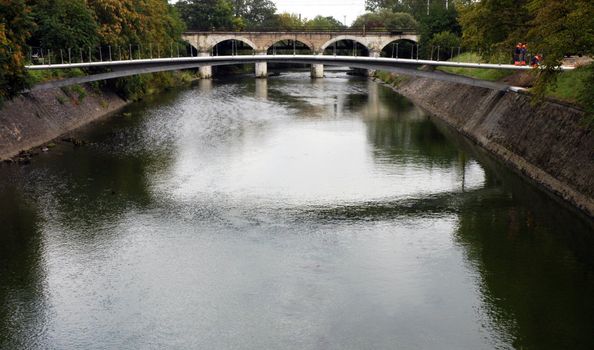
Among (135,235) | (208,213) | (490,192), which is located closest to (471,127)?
(490,192)

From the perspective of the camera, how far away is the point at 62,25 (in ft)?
166

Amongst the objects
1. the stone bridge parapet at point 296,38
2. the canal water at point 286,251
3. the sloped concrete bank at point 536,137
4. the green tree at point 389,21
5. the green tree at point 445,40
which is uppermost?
the green tree at point 389,21

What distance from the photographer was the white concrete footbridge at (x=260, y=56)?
46.4 meters

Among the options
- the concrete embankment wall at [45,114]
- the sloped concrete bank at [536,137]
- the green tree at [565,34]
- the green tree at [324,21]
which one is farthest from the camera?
the green tree at [324,21]

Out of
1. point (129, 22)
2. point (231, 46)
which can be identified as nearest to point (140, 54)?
point (129, 22)

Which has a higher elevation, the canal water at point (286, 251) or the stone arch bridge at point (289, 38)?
the stone arch bridge at point (289, 38)

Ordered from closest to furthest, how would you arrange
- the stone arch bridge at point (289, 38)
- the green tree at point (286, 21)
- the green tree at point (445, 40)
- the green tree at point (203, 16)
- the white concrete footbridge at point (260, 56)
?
the white concrete footbridge at point (260, 56), the green tree at point (445, 40), the stone arch bridge at point (289, 38), the green tree at point (203, 16), the green tree at point (286, 21)

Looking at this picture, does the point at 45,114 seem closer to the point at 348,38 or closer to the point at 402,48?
the point at 348,38

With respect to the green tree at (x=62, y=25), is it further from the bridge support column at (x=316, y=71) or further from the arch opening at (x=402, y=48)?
the bridge support column at (x=316, y=71)

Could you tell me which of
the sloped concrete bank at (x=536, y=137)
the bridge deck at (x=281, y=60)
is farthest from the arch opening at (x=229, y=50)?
the sloped concrete bank at (x=536, y=137)

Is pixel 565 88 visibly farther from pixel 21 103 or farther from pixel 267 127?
pixel 21 103

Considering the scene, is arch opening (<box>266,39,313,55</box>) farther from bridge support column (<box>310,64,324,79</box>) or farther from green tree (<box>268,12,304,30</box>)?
green tree (<box>268,12,304,30</box>)

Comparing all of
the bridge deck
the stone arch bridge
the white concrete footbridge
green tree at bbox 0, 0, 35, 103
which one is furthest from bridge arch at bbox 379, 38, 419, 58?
green tree at bbox 0, 0, 35, 103

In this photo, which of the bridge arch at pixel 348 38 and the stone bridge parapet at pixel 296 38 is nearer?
the stone bridge parapet at pixel 296 38
